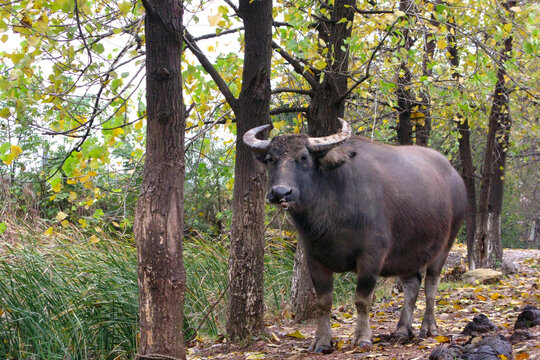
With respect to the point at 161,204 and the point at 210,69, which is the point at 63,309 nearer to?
the point at 161,204

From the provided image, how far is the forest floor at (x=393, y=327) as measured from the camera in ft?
16.5

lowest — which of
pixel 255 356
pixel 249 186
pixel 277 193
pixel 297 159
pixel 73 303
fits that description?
pixel 255 356

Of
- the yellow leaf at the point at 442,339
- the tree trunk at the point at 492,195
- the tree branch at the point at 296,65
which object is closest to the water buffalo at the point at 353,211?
the yellow leaf at the point at 442,339

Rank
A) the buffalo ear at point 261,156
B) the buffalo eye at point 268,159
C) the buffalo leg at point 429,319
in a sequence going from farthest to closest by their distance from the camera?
the buffalo leg at point 429,319, the buffalo ear at point 261,156, the buffalo eye at point 268,159

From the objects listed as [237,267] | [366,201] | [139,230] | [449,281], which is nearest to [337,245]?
[366,201]

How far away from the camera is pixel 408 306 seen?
589cm

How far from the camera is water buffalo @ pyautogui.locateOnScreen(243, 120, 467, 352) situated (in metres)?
5.23

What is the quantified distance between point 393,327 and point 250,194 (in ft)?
7.57

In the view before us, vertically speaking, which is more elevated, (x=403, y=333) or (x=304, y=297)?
(x=304, y=297)

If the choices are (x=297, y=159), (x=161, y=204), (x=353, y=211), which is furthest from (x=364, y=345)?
(x=161, y=204)

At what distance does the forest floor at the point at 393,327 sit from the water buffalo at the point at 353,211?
0.26m

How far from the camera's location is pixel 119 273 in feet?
22.1

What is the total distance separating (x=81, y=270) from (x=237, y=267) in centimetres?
204

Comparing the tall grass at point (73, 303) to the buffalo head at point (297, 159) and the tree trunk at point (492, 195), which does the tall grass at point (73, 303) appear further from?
the tree trunk at point (492, 195)
